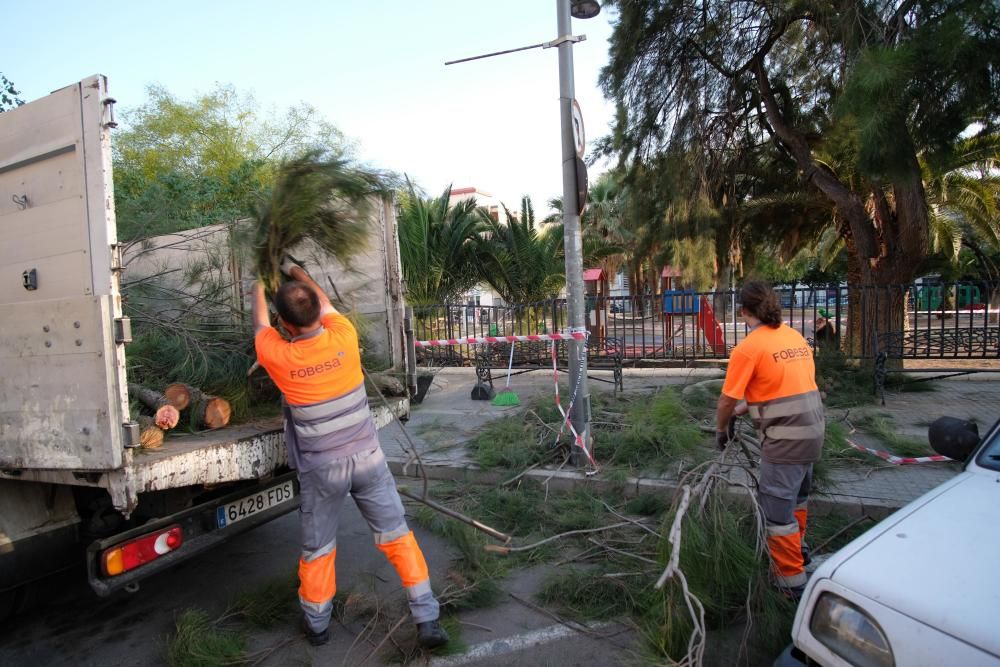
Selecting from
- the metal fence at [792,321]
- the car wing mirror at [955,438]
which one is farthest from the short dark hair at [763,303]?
the metal fence at [792,321]

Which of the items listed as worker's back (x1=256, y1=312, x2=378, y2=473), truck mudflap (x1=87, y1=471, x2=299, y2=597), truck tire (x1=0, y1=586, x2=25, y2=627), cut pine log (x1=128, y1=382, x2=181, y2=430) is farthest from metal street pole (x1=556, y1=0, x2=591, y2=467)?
truck tire (x1=0, y1=586, x2=25, y2=627)

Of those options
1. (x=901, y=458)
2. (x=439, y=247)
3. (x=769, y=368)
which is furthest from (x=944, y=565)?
(x=439, y=247)

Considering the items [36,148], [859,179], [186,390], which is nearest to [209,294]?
[186,390]

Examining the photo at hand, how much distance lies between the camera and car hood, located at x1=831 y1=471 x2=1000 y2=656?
1.65m

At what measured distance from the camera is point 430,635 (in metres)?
2.99

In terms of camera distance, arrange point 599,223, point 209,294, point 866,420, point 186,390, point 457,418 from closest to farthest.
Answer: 1. point 186,390
2. point 209,294
3. point 866,420
4. point 457,418
5. point 599,223

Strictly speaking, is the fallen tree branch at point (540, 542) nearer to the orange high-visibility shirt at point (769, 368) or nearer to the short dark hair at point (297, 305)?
the orange high-visibility shirt at point (769, 368)

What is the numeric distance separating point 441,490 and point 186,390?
8.82ft

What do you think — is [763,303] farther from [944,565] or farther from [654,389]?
[654,389]

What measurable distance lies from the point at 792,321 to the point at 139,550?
7.79 metres

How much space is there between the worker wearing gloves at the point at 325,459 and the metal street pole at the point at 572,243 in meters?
2.83

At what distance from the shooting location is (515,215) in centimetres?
1781

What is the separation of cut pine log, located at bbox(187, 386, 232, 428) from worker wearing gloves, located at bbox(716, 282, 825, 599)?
2.85 m

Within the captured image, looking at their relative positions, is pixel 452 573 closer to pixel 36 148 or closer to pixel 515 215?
pixel 36 148
